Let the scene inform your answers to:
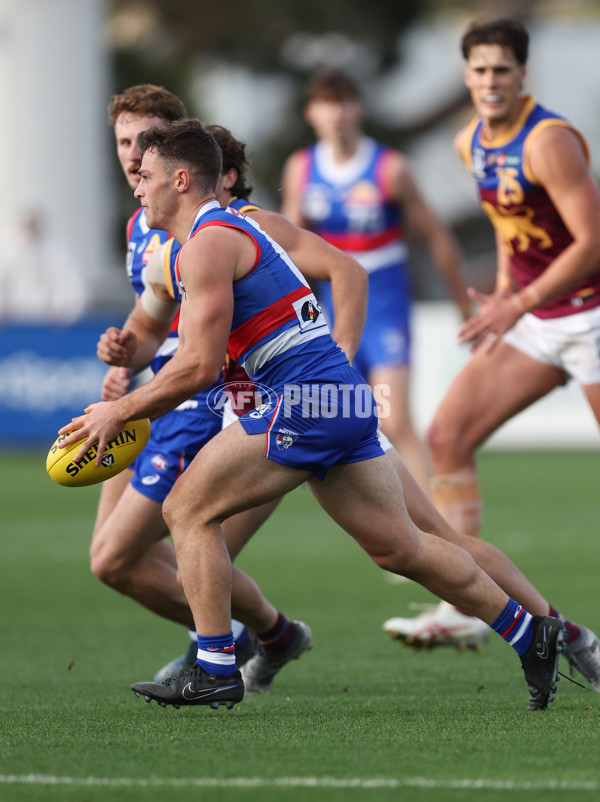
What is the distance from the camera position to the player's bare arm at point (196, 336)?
4871mm

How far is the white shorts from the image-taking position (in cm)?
662

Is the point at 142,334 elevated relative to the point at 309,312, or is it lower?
lower

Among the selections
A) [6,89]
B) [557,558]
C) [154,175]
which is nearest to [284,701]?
[154,175]

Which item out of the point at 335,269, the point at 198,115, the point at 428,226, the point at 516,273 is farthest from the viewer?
the point at 198,115

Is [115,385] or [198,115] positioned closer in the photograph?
[115,385]

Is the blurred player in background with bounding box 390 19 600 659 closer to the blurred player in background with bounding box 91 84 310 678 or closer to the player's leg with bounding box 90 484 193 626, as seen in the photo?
the blurred player in background with bounding box 91 84 310 678

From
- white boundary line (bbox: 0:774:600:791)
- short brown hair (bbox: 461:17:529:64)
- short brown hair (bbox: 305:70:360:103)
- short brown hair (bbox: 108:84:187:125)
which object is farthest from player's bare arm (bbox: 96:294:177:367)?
short brown hair (bbox: 305:70:360:103)

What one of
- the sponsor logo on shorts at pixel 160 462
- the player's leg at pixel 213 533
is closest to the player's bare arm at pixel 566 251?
the sponsor logo on shorts at pixel 160 462

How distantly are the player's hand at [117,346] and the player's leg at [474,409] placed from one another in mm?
1624

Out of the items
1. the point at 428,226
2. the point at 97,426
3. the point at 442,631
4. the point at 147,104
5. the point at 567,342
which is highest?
the point at 147,104

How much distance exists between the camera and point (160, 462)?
602 cm

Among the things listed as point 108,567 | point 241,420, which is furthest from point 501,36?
point 108,567

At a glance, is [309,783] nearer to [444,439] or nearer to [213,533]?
[213,533]

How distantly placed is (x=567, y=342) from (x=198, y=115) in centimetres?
3179
